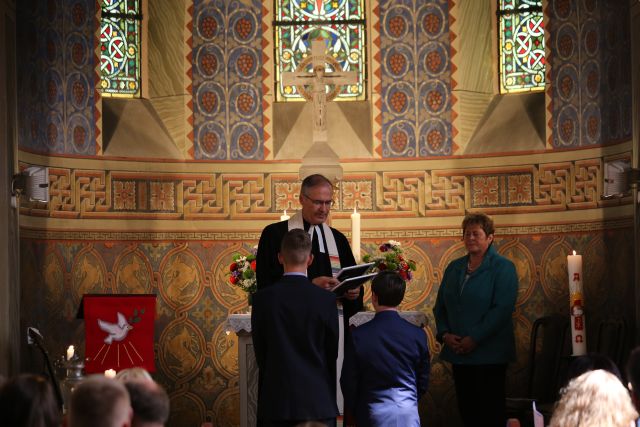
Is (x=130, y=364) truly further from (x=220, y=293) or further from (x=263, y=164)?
(x=263, y=164)

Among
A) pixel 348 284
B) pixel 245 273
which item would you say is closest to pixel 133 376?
pixel 348 284

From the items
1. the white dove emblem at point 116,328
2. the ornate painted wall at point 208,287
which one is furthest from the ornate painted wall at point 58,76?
the white dove emblem at point 116,328

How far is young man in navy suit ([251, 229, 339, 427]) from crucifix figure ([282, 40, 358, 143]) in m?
4.60

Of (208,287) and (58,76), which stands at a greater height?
(58,76)

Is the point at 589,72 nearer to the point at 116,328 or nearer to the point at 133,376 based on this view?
the point at 116,328

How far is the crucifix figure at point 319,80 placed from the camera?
10141 mm

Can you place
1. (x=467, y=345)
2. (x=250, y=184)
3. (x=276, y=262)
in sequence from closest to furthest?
1. (x=276, y=262)
2. (x=467, y=345)
3. (x=250, y=184)

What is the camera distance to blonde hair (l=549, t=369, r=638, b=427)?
4.08 m

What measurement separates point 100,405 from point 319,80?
6914 millimetres

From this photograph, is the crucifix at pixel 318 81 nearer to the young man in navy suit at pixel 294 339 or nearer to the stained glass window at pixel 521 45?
the stained glass window at pixel 521 45

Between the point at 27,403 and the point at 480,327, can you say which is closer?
the point at 27,403

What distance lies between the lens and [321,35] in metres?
11.1

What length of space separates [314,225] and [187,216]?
379 cm

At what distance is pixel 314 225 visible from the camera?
689 cm
